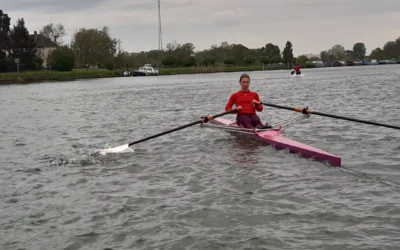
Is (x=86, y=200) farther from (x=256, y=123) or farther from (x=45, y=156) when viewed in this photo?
(x=256, y=123)

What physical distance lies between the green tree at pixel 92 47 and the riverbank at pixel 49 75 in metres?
9.64

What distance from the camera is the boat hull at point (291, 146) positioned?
10.9 metres

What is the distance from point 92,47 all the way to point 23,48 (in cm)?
1699

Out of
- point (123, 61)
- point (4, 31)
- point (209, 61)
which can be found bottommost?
point (209, 61)

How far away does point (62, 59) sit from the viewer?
91.6 m

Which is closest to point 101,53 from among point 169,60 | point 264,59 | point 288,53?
point 169,60

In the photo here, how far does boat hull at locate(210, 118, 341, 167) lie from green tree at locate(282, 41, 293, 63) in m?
130

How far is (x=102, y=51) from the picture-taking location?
357ft

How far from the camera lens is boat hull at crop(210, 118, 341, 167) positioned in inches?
427

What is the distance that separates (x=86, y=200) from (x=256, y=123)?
22.2ft

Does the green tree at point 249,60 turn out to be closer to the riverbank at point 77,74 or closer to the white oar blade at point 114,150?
the riverbank at point 77,74

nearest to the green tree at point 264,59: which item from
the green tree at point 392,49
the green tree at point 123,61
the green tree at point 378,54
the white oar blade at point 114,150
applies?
the green tree at point 123,61

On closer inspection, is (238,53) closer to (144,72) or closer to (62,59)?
(144,72)

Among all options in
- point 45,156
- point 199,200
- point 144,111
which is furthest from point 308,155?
point 144,111
